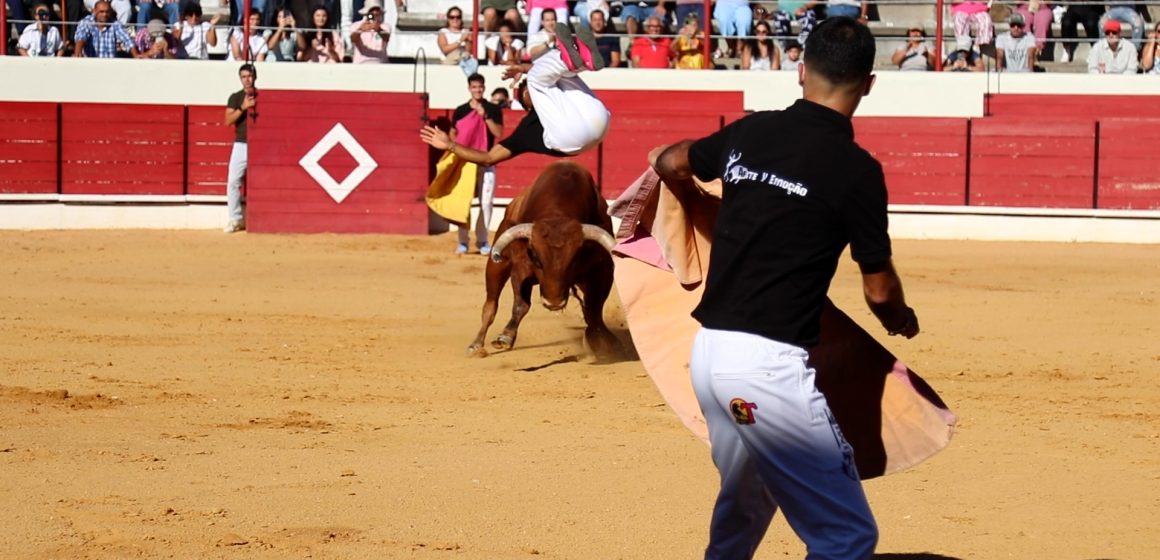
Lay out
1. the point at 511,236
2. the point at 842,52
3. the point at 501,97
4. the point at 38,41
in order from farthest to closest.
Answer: the point at 38,41, the point at 501,97, the point at 511,236, the point at 842,52

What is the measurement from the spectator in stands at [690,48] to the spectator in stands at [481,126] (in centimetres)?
380

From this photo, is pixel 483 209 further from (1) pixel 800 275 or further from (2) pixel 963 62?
(1) pixel 800 275

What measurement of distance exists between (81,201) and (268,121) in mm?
2087

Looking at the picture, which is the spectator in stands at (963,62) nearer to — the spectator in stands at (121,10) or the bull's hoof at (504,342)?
the spectator in stands at (121,10)

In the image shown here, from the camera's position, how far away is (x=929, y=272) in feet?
41.0

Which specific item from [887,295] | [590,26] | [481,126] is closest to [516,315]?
[481,126]

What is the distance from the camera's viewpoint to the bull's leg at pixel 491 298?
847 centimetres

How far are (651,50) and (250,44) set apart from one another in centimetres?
423

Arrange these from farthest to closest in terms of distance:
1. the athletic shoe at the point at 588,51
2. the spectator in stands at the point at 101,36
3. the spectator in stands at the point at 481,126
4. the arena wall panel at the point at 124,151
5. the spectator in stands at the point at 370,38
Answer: the spectator in stands at the point at 370,38 → the spectator in stands at the point at 101,36 → the arena wall panel at the point at 124,151 → the spectator in stands at the point at 481,126 → the athletic shoe at the point at 588,51

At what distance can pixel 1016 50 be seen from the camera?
54.3ft

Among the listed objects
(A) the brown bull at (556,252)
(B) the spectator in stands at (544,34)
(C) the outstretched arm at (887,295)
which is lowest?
(A) the brown bull at (556,252)

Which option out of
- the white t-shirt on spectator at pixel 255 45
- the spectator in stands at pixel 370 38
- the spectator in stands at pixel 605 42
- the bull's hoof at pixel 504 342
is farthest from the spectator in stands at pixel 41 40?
the bull's hoof at pixel 504 342

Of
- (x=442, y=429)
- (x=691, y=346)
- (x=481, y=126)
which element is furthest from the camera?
(x=481, y=126)

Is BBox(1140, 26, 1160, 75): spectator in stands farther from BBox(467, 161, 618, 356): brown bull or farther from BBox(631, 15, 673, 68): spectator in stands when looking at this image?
BBox(467, 161, 618, 356): brown bull
